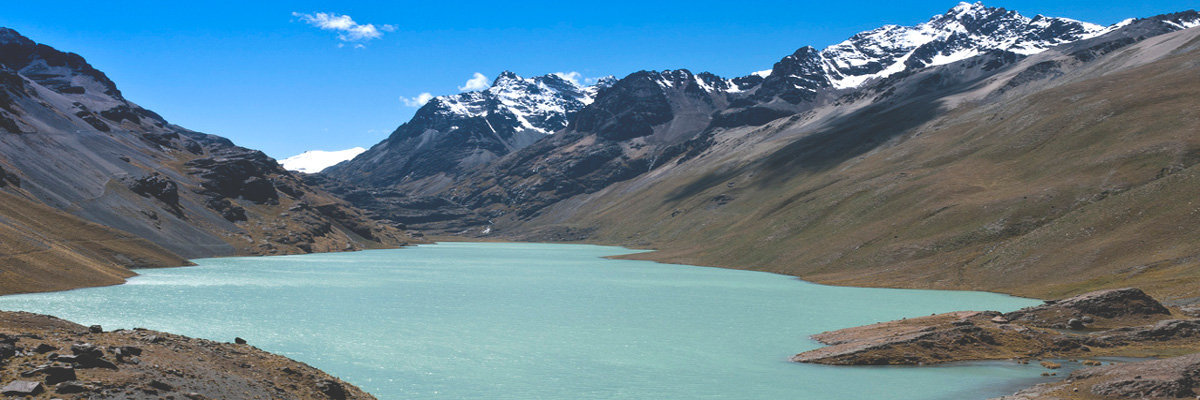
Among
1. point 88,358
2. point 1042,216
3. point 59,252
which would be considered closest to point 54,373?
point 88,358

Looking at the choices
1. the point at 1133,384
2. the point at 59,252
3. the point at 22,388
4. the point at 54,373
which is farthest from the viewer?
the point at 59,252

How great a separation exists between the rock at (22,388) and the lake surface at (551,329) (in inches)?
772

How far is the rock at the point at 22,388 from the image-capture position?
75.4 feet

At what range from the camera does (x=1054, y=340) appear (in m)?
55.1

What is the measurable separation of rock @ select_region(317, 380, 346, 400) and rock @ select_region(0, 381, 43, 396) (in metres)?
11.4

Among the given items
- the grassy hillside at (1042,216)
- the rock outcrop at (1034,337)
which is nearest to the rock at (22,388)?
the rock outcrop at (1034,337)

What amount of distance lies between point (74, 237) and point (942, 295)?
156449 millimetres

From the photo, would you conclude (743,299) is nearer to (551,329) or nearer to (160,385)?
(551,329)

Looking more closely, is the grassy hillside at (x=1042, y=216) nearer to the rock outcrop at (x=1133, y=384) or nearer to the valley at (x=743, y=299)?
the valley at (x=743, y=299)

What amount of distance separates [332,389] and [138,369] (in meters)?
8.22

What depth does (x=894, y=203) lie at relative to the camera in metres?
171

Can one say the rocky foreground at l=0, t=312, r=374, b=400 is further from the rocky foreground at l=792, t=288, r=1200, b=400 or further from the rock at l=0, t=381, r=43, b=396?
the rocky foreground at l=792, t=288, r=1200, b=400

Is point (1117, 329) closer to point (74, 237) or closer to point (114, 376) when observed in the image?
point (114, 376)

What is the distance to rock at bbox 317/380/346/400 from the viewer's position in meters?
33.1
